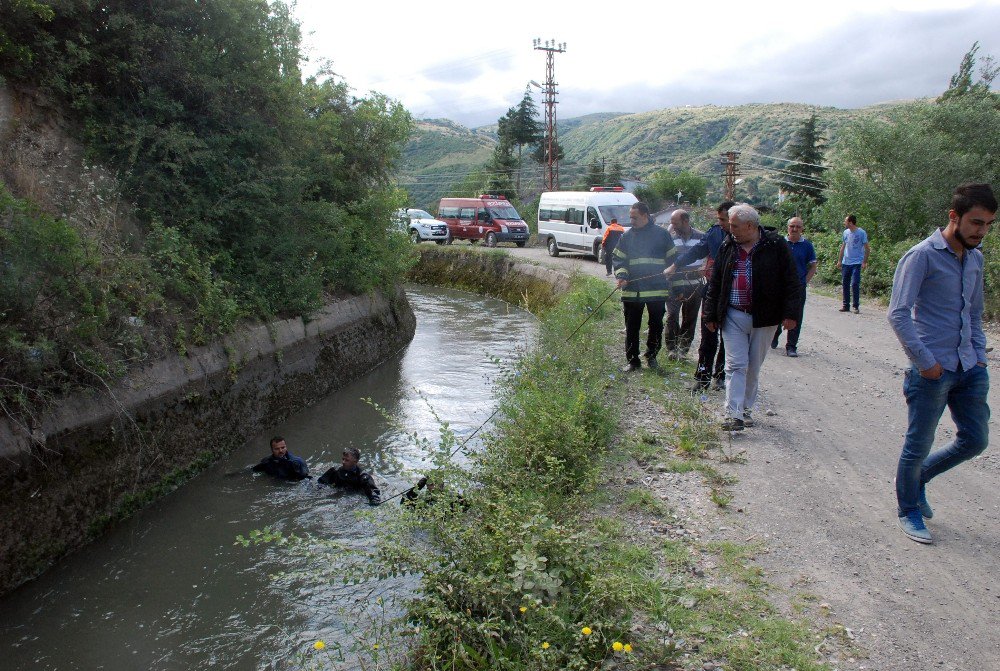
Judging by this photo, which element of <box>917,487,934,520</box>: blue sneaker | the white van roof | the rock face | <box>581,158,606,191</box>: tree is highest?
<box>581,158,606,191</box>: tree

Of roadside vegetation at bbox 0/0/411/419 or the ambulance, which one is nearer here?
roadside vegetation at bbox 0/0/411/419

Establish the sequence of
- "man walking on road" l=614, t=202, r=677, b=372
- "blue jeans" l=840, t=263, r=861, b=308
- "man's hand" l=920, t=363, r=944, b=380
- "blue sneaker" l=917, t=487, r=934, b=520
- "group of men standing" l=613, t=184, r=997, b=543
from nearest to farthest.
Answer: "man's hand" l=920, t=363, r=944, b=380 → "group of men standing" l=613, t=184, r=997, b=543 → "blue sneaker" l=917, t=487, r=934, b=520 → "man walking on road" l=614, t=202, r=677, b=372 → "blue jeans" l=840, t=263, r=861, b=308

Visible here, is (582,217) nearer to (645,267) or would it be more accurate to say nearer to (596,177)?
(645,267)

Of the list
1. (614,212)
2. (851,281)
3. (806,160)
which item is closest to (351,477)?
(851,281)

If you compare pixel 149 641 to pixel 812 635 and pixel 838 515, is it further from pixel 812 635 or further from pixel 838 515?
pixel 838 515

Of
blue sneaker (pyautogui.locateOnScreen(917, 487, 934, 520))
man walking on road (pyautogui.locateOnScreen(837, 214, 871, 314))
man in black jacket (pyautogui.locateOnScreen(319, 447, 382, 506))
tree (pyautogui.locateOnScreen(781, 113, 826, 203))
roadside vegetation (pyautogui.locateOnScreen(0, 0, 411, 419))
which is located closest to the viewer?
blue sneaker (pyautogui.locateOnScreen(917, 487, 934, 520))

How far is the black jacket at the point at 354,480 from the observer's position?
23.7 feet

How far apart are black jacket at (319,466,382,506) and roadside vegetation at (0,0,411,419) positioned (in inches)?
96.0

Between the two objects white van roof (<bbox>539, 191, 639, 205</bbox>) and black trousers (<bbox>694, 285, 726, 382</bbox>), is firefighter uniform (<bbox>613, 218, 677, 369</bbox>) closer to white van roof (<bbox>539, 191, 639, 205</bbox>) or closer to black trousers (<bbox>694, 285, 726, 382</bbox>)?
black trousers (<bbox>694, 285, 726, 382</bbox>)

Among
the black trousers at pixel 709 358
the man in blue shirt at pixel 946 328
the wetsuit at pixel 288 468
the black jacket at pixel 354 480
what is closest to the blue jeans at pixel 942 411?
the man in blue shirt at pixel 946 328

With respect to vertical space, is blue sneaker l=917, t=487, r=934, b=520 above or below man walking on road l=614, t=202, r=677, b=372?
below

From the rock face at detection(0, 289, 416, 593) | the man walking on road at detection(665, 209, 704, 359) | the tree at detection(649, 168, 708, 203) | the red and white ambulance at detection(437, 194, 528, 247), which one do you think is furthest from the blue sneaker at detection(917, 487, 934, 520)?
the tree at detection(649, 168, 708, 203)

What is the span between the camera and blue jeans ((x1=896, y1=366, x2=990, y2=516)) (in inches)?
170

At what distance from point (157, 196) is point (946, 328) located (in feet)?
31.3
